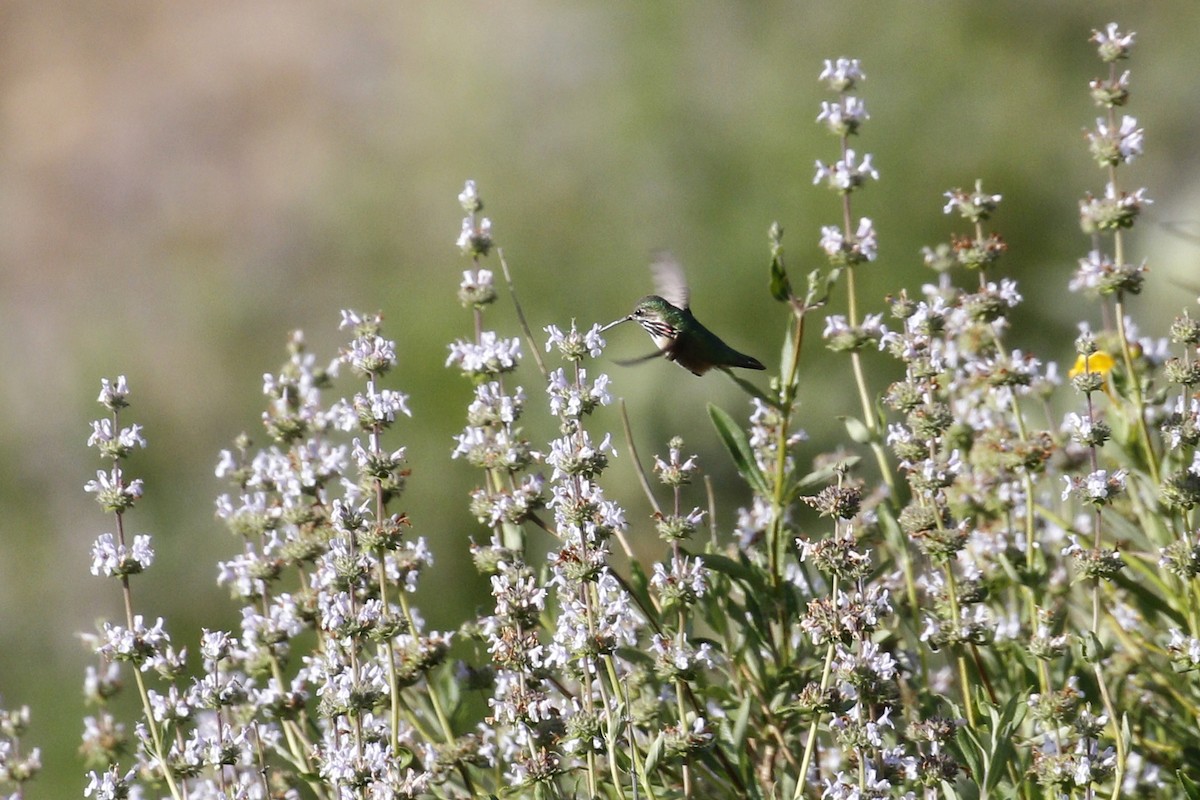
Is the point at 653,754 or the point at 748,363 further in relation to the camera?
the point at 748,363

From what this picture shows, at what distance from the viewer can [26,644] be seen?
6695 mm

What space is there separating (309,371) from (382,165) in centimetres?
756

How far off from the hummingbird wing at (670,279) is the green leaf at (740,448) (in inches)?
17.3

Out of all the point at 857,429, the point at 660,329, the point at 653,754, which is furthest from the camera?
the point at 660,329

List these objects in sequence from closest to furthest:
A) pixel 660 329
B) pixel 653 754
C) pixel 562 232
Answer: pixel 653 754 < pixel 660 329 < pixel 562 232

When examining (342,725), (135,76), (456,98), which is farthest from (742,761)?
(135,76)

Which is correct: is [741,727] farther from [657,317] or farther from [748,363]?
[657,317]

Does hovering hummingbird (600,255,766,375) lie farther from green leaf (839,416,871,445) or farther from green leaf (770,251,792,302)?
green leaf (770,251,792,302)

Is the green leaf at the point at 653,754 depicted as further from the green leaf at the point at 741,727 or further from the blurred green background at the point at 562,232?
the blurred green background at the point at 562,232

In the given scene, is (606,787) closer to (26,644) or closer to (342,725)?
(342,725)

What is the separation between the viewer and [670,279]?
7.66 feet

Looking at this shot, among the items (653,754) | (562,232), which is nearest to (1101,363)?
(653,754)

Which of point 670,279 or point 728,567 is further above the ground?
point 670,279

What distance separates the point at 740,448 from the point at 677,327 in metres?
0.53
